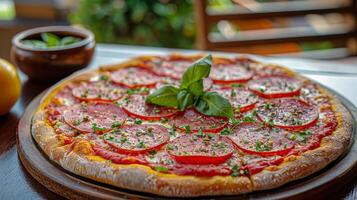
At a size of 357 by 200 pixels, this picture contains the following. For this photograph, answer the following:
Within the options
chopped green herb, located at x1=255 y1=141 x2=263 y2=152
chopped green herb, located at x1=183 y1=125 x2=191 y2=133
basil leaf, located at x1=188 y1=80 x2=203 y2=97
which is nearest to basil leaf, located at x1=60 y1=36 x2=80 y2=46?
basil leaf, located at x1=188 y1=80 x2=203 y2=97

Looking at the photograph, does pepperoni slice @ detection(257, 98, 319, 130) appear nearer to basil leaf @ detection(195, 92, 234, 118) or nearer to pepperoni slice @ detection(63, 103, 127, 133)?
basil leaf @ detection(195, 92, 234, 118)

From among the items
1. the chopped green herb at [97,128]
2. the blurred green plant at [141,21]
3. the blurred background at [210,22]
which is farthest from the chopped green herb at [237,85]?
the blurred green plant at [141,21]

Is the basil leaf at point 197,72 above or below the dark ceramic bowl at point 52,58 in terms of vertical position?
above

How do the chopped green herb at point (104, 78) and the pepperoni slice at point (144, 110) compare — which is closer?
the pepperoni slice at point (144, 110)

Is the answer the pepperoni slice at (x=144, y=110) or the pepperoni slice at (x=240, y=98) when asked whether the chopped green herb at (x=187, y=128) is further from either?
the pepperoni slice at (x=240, y=98)

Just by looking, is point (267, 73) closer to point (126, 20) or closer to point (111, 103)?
point (111, 103)

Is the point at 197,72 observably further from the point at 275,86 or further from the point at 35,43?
the point at 35,43

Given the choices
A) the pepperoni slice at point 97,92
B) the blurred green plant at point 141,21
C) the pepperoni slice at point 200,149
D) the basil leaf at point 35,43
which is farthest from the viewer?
the blurred green plant at point 141,21

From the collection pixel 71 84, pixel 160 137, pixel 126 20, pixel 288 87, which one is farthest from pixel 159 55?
pixel 126 20
